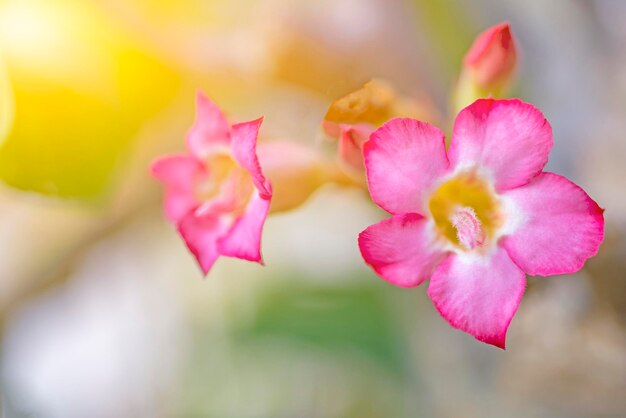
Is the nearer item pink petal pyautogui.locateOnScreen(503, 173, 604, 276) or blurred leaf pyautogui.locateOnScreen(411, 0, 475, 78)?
pink petal pyautogui.locateOnScreen(503, 173, 604, 276)

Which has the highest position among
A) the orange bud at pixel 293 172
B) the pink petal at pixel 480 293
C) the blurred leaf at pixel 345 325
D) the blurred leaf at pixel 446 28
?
the blurred leaf at pixel 446 28

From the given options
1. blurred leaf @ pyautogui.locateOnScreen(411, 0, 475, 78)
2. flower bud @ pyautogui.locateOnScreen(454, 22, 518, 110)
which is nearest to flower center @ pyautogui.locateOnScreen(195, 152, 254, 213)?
flower bud @ pyautogui.locateOnScreen(454, 22, 518, 110)

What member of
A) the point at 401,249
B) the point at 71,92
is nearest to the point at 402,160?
the point at 401,249

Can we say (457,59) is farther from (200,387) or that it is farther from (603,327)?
(200,387)

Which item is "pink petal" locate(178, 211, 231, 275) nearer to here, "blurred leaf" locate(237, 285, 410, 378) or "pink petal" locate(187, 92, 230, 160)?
"pink petal" locate(187, 92, 230, 160)

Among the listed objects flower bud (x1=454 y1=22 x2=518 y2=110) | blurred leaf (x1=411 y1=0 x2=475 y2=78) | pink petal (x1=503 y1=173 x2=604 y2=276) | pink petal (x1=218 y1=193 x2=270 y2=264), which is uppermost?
blurred leaf (x1=411 y1=0 x2=475 y2=78)

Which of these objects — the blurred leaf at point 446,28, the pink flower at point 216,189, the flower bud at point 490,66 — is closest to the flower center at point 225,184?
the pink flower at point 216,189

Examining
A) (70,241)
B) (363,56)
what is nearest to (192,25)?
(363,56)

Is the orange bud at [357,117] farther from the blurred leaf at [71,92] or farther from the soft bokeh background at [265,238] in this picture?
the blurred leaf at [71,92]
